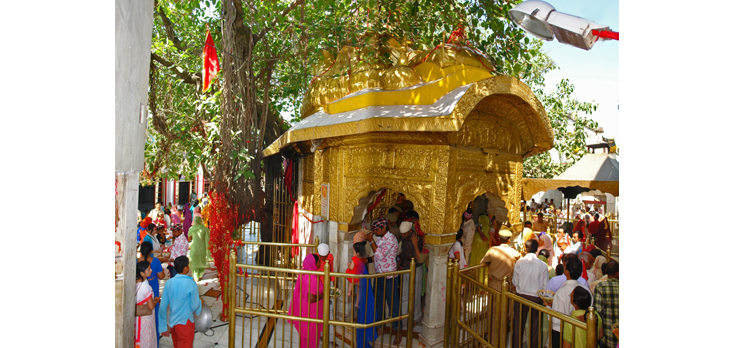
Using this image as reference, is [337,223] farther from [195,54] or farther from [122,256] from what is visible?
[195,54]

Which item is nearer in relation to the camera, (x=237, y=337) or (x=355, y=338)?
(x=355, y=338)

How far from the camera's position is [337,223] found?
5535mm

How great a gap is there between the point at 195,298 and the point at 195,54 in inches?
227

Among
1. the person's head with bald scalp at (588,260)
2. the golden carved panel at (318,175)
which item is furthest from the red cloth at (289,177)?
the person's head with bald scalp at (588,260)

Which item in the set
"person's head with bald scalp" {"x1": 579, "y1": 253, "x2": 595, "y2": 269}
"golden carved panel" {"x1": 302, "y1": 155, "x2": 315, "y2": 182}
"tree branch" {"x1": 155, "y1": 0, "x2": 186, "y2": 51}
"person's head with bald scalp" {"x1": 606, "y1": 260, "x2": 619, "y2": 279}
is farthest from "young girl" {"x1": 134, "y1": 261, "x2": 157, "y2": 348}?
"person's head with bald scalp" {"x1": 579, "y1": 253, "x2": 595, "y2": 269}

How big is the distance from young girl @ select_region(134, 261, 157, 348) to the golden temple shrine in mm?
2398

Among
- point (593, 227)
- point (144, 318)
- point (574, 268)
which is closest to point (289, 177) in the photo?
point (144, 318)

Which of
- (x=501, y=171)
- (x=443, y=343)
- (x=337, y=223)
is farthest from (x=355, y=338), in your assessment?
(x=501, y=171)

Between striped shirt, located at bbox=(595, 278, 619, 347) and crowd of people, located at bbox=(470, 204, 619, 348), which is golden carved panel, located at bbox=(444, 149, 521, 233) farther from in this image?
striped shirt, located at bbox=(595, 278, 619, 347)

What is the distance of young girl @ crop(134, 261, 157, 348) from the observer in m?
3.92

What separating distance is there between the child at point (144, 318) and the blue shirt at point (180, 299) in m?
0.15

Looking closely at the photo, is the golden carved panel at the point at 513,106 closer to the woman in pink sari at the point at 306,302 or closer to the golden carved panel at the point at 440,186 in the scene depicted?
the golden carved panel at the point at 440,186

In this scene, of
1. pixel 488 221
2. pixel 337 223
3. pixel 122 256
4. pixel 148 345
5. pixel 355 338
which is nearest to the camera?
pixel 122 256

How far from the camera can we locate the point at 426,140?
482 cm
